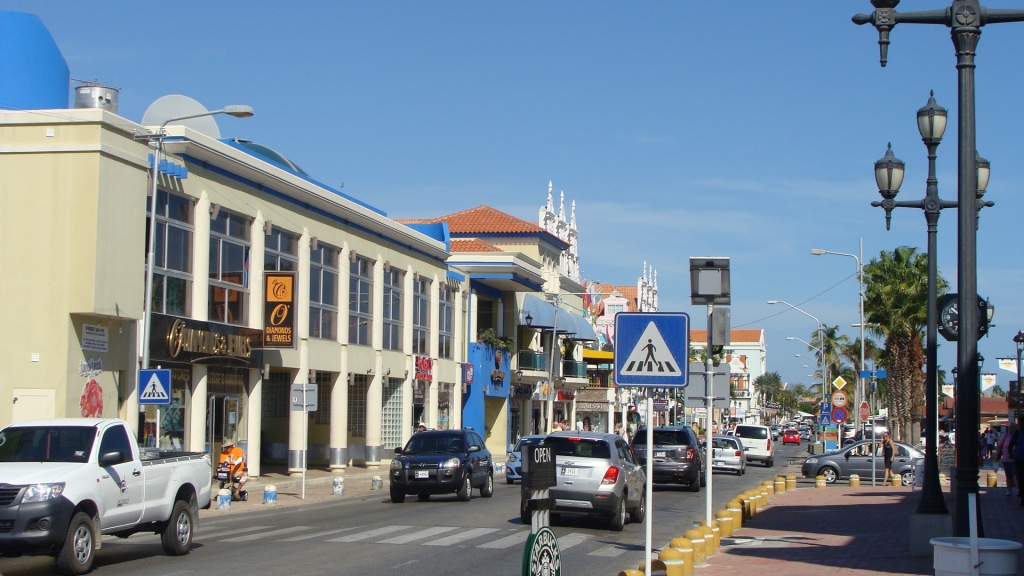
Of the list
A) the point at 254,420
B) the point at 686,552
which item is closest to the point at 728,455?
the point at 254,420

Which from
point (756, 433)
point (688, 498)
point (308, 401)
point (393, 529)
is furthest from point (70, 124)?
point (756, 433)

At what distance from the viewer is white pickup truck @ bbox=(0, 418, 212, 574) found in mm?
12203

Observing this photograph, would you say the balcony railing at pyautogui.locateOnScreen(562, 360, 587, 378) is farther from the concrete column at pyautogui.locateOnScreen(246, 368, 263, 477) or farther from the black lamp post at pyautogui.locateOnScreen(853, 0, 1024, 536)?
the black lamp post at pyautogui.locateOnScreen(853, 0, 1024, 536)

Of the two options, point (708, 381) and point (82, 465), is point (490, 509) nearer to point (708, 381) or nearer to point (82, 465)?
point (708, 381)

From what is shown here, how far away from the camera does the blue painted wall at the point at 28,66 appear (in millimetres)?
27750

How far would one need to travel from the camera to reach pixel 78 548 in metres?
12.6

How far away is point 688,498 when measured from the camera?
93.7 feet

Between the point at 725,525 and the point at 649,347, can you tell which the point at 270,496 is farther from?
the point at 649,347

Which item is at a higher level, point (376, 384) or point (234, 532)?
point (376, 384)

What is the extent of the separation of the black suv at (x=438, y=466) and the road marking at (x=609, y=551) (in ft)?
29.4

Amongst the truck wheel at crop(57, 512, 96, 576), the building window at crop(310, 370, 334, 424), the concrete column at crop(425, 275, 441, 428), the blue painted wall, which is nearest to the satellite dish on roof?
the blue painted wall

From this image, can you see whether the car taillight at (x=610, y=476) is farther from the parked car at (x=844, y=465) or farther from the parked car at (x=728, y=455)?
the parked car at (x=728, y=455)

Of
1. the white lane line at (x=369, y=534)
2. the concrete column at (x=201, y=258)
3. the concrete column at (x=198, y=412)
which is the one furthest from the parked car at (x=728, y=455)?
the white lane line at (x=369, y=534)

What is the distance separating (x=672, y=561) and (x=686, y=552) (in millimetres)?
604
